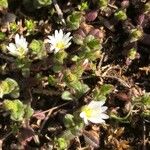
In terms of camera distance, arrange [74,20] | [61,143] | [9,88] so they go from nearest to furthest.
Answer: [61,143] → [9,88] → [74,20]

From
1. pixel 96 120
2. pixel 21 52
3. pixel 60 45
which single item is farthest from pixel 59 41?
pixel 96 120

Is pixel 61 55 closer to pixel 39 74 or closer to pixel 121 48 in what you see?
pixel 39 74

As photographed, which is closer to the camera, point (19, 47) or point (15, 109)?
point (15, 109)

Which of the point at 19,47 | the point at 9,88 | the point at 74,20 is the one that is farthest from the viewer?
the point at 74,20

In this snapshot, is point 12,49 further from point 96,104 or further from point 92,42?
point 96,104

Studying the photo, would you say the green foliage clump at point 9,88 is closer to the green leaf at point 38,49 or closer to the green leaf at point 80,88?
the green leaf at point 38,49

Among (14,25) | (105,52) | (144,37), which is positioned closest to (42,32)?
(14,25)

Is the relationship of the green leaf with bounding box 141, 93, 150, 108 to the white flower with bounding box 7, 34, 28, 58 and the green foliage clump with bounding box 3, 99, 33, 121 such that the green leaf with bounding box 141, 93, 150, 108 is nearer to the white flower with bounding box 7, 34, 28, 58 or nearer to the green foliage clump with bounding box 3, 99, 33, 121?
the green foliage clump with bounding box 3, 99, 33, 121

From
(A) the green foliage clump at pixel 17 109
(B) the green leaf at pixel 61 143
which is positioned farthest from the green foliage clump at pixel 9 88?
(B) the green leaf at pixel 61 143
